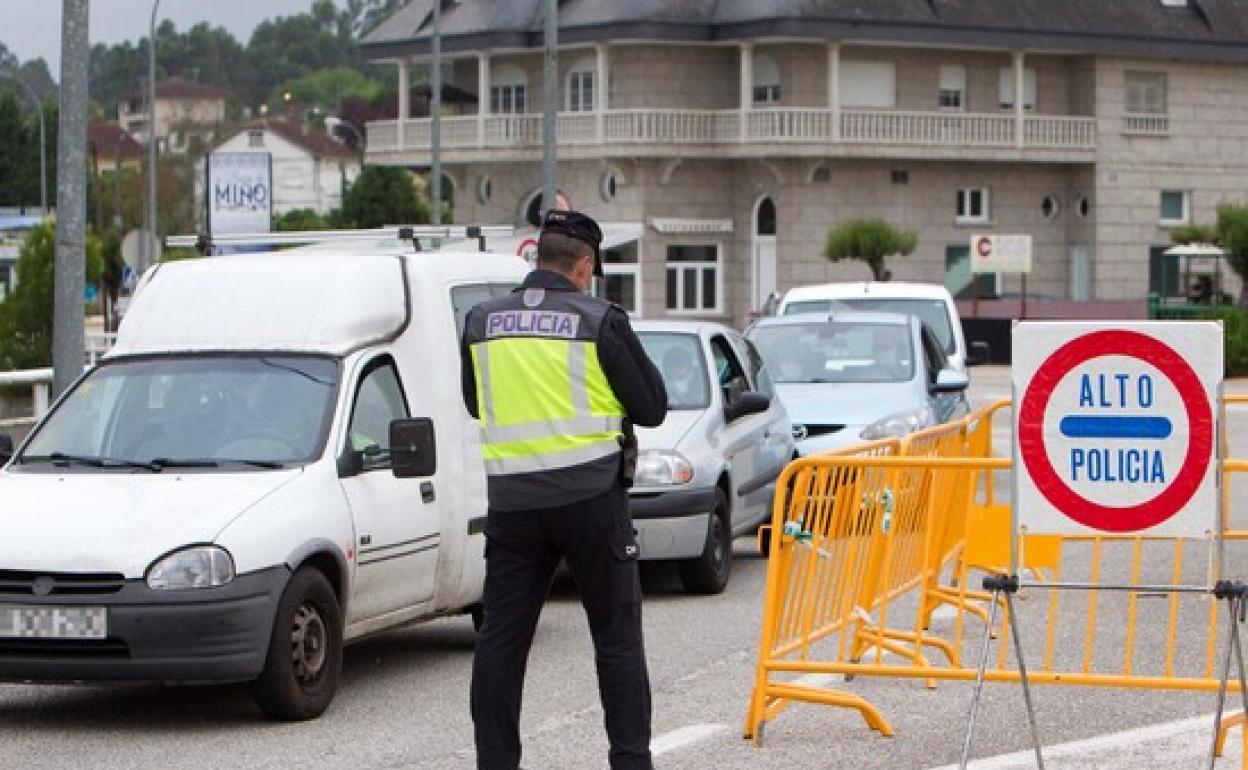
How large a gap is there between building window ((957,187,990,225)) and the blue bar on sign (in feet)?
211

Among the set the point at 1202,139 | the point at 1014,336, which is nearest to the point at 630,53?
the point at 1202,139

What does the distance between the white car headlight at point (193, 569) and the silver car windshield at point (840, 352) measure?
1058 centimetres

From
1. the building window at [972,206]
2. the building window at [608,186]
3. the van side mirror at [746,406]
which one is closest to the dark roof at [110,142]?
the building window at [608,186]

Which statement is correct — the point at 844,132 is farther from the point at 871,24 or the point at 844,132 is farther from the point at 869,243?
the point at 869,243

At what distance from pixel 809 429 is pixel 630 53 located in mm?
51851

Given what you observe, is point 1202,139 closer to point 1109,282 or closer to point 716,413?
point 1109,282

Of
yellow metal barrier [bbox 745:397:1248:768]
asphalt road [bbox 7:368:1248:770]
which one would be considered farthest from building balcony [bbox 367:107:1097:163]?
asphalt road [bbox 7:368:1248:770]

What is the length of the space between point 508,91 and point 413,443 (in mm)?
64051

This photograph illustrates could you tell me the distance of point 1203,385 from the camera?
28.5 ft

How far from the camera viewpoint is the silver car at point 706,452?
15.2 m

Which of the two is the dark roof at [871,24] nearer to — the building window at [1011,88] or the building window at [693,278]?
the building window at [1011,88]

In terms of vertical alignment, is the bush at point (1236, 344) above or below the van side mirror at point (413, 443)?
below

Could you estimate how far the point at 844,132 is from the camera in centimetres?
6881

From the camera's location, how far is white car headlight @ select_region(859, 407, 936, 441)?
1906 cm
